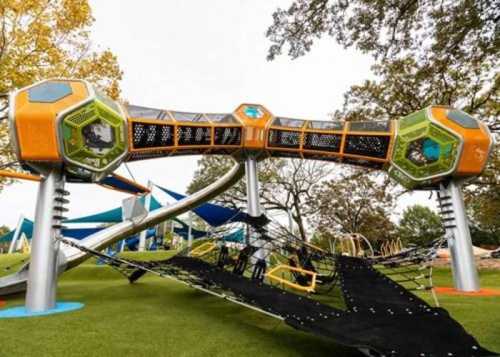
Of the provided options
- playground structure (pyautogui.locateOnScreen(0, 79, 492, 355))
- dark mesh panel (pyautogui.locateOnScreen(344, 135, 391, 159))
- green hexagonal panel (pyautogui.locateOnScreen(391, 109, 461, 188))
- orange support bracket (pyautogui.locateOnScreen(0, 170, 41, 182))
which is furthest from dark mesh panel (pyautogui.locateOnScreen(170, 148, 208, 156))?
green hexagonal panel (pyautogui.locateOnScreen(391, 109, 461, 188))

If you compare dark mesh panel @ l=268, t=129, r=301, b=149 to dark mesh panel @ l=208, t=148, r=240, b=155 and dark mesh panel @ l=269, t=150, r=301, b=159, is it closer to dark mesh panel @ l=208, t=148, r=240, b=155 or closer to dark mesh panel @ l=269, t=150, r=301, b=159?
dark mesh panel @ l=269, t=150, r=301, b=159

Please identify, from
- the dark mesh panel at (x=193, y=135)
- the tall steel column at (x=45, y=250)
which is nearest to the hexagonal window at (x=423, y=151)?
the dark mesh panel at (x=193, y=135)

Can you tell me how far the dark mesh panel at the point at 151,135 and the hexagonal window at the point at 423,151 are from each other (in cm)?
585

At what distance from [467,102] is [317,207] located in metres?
12.0

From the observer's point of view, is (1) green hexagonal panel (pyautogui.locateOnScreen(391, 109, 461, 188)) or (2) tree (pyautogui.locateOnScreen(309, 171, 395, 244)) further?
(2) tree (pyautogui.locateOnScreen(309, 171, 395, 244))

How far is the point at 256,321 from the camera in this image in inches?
186

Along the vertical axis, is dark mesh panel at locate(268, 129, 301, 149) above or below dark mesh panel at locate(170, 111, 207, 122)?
below

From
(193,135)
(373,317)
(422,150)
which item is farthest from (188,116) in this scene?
(373,317)

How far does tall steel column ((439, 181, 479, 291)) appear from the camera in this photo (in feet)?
25.2

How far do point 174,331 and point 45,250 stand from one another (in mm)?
2990

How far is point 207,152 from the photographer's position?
904 centimetres

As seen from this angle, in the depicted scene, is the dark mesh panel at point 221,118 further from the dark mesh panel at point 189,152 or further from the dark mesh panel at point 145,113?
the dark mesh panel at point 145,113

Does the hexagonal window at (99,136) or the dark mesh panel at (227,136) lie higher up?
the dark mesh panel at (227,136)

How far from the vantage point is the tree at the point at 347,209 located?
23.1m
